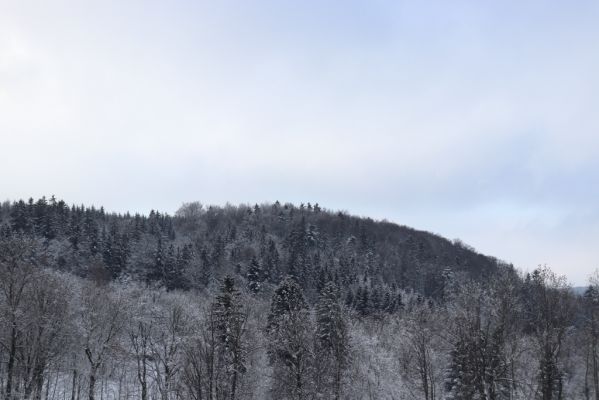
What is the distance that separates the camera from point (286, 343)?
135 feet

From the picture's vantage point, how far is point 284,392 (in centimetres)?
4741

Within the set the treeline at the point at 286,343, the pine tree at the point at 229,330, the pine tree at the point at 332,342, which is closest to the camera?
the pine tree at the point at 229,330

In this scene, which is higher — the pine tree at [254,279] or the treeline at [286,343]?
the pine tree at [254,279]

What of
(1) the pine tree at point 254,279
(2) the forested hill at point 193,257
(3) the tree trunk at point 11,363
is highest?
(2) the forested hill at point 193,257

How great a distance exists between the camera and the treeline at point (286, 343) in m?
39.2

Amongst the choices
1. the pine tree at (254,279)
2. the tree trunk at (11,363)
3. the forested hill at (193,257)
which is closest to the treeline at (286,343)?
the tree trunk at (11,363)

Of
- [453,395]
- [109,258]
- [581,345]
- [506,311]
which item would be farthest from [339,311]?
[109,258]

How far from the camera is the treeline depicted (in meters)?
39.2

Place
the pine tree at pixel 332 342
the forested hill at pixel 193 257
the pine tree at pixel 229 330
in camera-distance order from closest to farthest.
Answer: the pine tree at pixel 229 330 < the pine tree at pixel 332 342 < the forested hill at pixel 193 257

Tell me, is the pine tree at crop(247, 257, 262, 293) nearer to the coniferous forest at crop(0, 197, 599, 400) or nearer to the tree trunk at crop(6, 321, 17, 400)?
the coniferous forest at crop(0, 197, 599, 400)

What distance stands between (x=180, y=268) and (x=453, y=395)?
3931 inches

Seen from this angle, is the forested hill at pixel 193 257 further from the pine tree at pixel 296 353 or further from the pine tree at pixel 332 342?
the pine tree at pixel 296 353

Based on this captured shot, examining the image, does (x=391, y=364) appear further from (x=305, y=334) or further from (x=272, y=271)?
(x=272, y=271)

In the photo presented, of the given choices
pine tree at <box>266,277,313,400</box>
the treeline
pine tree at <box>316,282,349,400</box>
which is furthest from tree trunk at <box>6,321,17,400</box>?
pine tree at <box>316,282,349,400</box>
